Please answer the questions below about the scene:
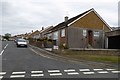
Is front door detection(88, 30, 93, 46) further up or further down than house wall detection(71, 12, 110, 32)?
further down

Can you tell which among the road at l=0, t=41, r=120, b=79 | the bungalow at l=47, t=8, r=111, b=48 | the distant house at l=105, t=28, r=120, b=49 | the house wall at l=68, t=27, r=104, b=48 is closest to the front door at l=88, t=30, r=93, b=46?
the bungalow at l=47, t=8, r=111, b=48

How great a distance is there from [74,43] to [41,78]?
26771 millimetres

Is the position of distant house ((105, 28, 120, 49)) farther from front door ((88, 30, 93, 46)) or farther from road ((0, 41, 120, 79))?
road ((0, 41, 120, 79))

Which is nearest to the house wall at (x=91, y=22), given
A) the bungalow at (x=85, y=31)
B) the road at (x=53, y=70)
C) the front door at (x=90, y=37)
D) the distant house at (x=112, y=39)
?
the bungalow at (x=85, y=31)

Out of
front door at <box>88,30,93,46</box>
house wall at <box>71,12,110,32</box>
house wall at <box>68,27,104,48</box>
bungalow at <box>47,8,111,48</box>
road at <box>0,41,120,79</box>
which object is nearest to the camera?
road at <box>0,41,120,79</box>

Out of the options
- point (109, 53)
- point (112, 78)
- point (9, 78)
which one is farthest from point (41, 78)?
point (109, 53)

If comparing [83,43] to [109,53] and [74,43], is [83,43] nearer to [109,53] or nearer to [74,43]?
[74,43]

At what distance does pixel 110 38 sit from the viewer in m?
37.4

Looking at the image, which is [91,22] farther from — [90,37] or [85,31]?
[90,37]

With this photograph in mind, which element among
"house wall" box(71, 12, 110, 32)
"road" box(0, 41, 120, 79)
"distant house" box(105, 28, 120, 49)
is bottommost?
"road" box(0, 41, 120, 79)

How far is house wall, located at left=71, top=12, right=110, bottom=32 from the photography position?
36688 millimetres

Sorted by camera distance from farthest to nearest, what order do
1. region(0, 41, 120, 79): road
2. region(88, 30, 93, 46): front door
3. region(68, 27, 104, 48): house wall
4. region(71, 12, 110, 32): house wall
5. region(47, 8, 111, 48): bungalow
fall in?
region(88, 30, 93, 46): front door
region(71, 12, 110, 32): house wall
region(47, 8, 111, 48): bungalow
region(68, 27, 104, 48): house wall
region(0, 41, 120, 79): road

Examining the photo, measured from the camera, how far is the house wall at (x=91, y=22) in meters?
36.7

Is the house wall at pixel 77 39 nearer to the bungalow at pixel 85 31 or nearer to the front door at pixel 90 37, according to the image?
the bungalow at pixel 85 31
